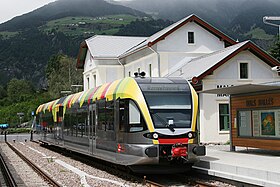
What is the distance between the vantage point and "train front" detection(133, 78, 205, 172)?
509 inches

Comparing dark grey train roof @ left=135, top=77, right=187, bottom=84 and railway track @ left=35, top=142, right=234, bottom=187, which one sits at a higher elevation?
dark grey train roof @ left=135, top=77, right=187, bottom=84

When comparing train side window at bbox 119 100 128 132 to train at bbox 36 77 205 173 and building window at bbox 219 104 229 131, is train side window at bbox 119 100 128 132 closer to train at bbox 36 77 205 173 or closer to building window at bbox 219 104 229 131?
train at bbox 36 77 205 173

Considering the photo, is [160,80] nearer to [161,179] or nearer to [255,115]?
[161,179]

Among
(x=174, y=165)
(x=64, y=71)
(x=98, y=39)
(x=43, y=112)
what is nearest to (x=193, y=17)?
(x=43, y=112)

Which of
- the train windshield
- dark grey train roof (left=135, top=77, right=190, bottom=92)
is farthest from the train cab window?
dark grey train roof (left=135, top=77, right=190, bottom=92)

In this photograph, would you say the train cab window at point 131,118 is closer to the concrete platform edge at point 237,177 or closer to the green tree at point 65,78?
the concrete platform edge at point 237,177

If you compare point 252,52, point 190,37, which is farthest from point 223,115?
point 190,37

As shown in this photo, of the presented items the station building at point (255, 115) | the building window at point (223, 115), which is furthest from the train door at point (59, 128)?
the station building at point (255, 115)

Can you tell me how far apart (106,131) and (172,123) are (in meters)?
3.09

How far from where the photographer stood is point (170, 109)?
13.5 m

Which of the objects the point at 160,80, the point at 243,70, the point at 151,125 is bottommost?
the point at 151,125

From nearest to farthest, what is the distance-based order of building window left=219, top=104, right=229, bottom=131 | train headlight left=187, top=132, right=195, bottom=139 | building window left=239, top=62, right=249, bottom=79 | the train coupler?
the train coupler, train headlight left=187, top=132, right=195, bottom=139, building window left=219, top=104, right=229, bottom=131, building window left=239, top=62, right=249, bottom=79

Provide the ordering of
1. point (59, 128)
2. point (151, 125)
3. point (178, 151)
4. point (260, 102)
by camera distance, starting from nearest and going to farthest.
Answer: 1. point (178, 151)
2. point (151, 125)
3. point (260, 102)
4. point (59, 128)

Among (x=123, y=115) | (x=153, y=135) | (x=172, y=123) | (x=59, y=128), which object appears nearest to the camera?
(x=153, y=135)
